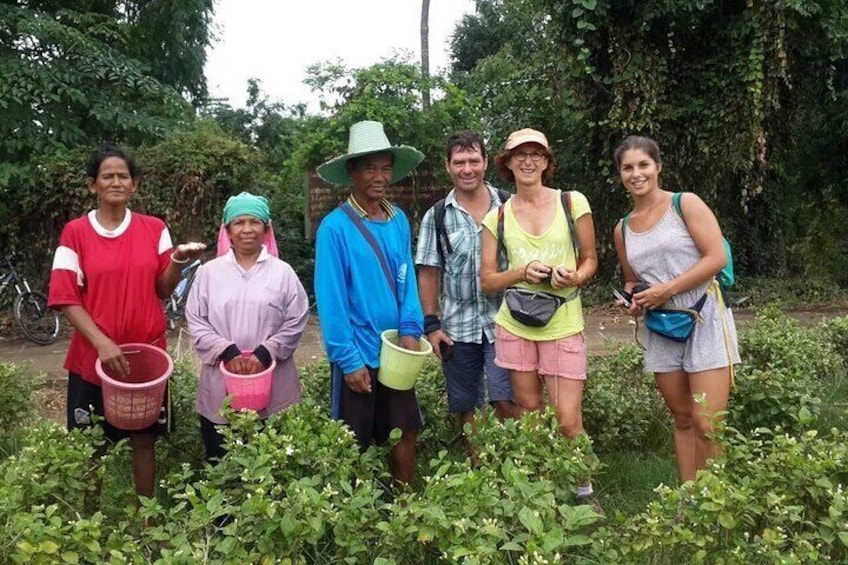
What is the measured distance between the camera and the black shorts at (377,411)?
3168 millimetres

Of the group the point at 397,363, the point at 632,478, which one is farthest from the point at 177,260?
the point at 632,478

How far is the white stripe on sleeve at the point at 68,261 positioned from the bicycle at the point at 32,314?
637cm

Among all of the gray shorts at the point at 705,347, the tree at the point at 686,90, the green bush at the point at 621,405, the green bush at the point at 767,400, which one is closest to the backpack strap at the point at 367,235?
the gray shorts at the point at 705,347

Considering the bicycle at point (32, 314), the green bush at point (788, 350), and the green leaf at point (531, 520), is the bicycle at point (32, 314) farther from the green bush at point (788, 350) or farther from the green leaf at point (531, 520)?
the green leaf at point (531, 520)

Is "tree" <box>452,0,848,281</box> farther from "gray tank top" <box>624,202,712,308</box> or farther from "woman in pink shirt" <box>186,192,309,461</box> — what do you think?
"woman in pink shirt" <box>186,192,309,461</box>

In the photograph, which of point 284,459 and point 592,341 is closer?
point 284,459

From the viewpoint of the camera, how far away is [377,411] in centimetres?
330

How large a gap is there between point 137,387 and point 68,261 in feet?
2.03

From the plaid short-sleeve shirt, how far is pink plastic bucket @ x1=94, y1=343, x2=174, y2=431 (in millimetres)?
1261

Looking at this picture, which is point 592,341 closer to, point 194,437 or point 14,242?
point 194,437

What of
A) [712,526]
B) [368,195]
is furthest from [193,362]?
[712,526]

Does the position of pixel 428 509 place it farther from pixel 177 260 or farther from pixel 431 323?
pixel 177 260

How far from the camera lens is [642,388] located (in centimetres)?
468

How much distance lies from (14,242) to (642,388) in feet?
26.4
